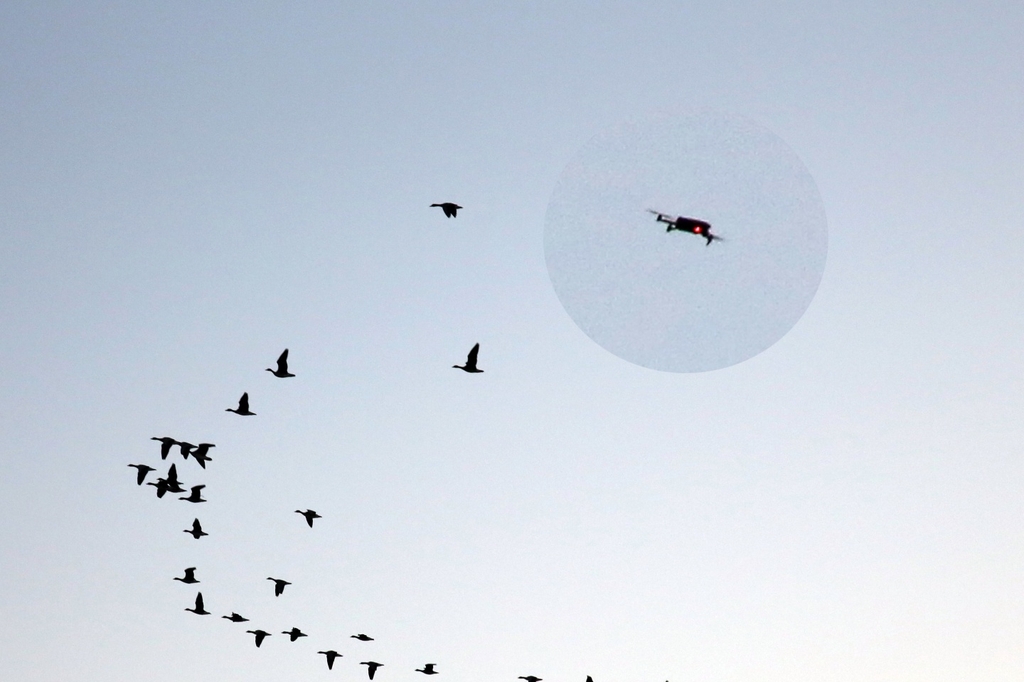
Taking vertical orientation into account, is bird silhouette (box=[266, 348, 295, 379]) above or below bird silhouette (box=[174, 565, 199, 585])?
above

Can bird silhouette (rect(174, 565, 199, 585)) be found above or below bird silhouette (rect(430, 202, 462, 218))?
below

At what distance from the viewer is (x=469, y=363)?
408ft

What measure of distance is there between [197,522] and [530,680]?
3196 centimetres

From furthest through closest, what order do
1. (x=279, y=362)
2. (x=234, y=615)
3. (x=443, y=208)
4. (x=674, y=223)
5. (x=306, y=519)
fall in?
(x=234, y=615) → (x=306, y=519) → (x=279, y=362) → (x=443, y=208) → (x=674, y=223)

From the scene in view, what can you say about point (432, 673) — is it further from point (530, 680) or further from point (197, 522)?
point (197, 522)

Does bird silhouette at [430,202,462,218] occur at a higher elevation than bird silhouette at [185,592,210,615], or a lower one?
higher

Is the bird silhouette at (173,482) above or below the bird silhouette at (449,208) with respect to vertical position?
below

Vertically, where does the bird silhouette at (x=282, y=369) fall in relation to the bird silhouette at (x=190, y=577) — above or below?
above

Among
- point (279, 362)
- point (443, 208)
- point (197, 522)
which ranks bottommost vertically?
point (197, 522)

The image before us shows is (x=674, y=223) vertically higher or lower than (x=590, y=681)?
higher

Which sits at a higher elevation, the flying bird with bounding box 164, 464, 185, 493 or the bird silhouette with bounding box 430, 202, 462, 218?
the bird silhouette with bounding box 430, 202, 462, 218

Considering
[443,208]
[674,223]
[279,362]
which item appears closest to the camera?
[674,223]

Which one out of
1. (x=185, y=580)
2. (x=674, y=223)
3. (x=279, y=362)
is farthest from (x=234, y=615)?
(x=674, y=223)

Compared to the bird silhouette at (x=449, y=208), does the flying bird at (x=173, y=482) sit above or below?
below
